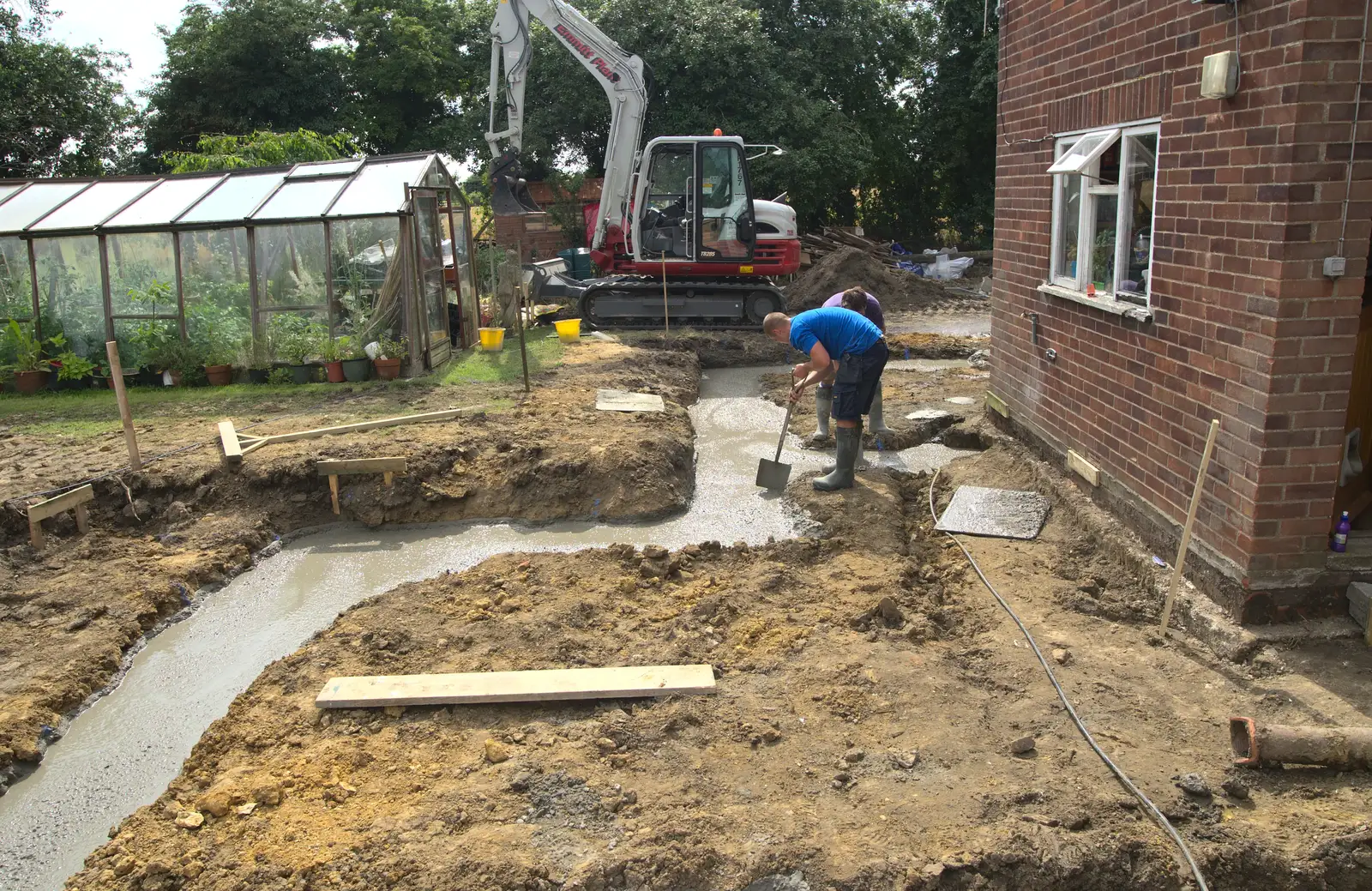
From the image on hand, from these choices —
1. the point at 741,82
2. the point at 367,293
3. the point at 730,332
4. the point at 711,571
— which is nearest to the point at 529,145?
the point at 741,82

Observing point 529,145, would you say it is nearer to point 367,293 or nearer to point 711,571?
point 367,293

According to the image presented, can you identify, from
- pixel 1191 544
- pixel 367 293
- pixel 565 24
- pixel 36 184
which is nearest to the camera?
pixel 1191 544

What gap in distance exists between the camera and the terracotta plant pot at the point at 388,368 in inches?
500

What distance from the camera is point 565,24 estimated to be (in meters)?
16.3

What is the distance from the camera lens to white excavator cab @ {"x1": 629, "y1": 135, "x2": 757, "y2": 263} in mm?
15742

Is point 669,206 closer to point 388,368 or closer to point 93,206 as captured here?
point 388,368

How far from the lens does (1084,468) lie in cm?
725

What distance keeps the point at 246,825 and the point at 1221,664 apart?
4.89 meters

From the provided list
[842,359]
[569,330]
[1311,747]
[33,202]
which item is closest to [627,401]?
[842,359]

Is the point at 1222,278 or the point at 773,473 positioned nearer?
the point at 1222,278

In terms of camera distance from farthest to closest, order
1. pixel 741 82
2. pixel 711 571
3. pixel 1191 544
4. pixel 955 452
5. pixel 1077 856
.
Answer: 1. pixel 741 82
2. pixel 955 452
3. pixel 711 571
4. pixel 1191 544
5. pixel 1077 856

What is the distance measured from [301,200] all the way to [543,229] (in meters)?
11.9

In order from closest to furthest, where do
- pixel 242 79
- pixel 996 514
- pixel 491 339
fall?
1. pixel 996 514
2. pixel 491 339
3. pixel 242 79

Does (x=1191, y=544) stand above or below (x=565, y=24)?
below
